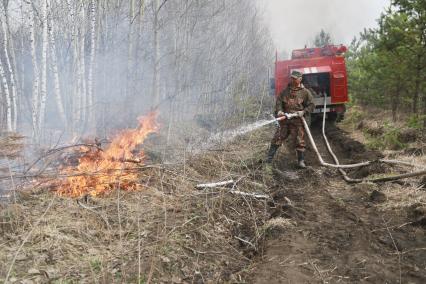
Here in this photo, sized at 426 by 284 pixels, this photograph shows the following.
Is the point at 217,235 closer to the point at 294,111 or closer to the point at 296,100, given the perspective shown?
the point at 294,111

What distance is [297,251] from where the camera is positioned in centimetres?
405

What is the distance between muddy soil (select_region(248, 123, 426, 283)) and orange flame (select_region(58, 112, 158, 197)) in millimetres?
2186

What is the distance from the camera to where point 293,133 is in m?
8.00

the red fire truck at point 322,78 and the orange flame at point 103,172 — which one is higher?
the red fire truck at point 322,78

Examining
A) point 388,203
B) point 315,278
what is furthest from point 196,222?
point 388,203

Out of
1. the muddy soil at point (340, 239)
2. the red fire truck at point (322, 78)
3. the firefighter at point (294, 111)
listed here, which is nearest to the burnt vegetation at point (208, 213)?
the muddy soil at point (340, 239)

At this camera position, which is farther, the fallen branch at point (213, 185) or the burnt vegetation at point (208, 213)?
the fallen branch at point (213, 185)

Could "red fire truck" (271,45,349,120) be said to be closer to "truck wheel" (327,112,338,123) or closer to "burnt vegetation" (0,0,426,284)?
"truck wheel" (327,112,338,123)

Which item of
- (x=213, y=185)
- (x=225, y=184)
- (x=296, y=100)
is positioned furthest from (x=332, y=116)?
(x=213, y=185)

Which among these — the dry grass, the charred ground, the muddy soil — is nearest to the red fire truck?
the muddy soil

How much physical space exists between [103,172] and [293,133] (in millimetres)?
4196

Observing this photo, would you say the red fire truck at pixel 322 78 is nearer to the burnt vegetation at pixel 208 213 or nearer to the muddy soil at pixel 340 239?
the burnt vegetation at pixel 208 213

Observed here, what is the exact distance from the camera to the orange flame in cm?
534

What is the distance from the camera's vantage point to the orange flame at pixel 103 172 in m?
5.34
